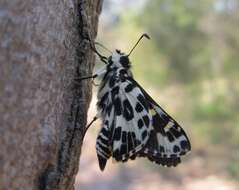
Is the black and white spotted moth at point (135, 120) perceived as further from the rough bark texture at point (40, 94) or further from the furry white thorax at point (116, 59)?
the rough bark texture at point (40, 94)

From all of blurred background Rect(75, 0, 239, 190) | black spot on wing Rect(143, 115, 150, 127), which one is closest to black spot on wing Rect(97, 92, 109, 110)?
black spot on wing Rect(143, 115, 150, 127)

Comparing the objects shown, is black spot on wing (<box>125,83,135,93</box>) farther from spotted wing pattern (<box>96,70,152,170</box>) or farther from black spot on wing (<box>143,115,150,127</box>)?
black spot on wing (<box>143,115,150,127</box>)

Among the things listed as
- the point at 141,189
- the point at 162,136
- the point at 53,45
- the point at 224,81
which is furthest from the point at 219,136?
the point at 53,45

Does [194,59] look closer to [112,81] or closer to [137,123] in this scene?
[112,81]

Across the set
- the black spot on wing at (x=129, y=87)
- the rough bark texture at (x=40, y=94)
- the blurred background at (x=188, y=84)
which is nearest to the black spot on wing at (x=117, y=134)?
the black spot on wing at (x=129, y=87)

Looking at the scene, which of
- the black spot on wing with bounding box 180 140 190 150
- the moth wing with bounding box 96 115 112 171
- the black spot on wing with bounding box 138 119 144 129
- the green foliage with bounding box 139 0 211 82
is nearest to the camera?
the moth wing with bounding box 96 115 112 171

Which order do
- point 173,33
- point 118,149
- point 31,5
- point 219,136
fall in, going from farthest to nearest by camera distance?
1. point 173,33
2. point 219,136
3. point 118,149
4. point 31,5

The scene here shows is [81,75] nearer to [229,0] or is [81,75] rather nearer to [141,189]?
[141,189]
